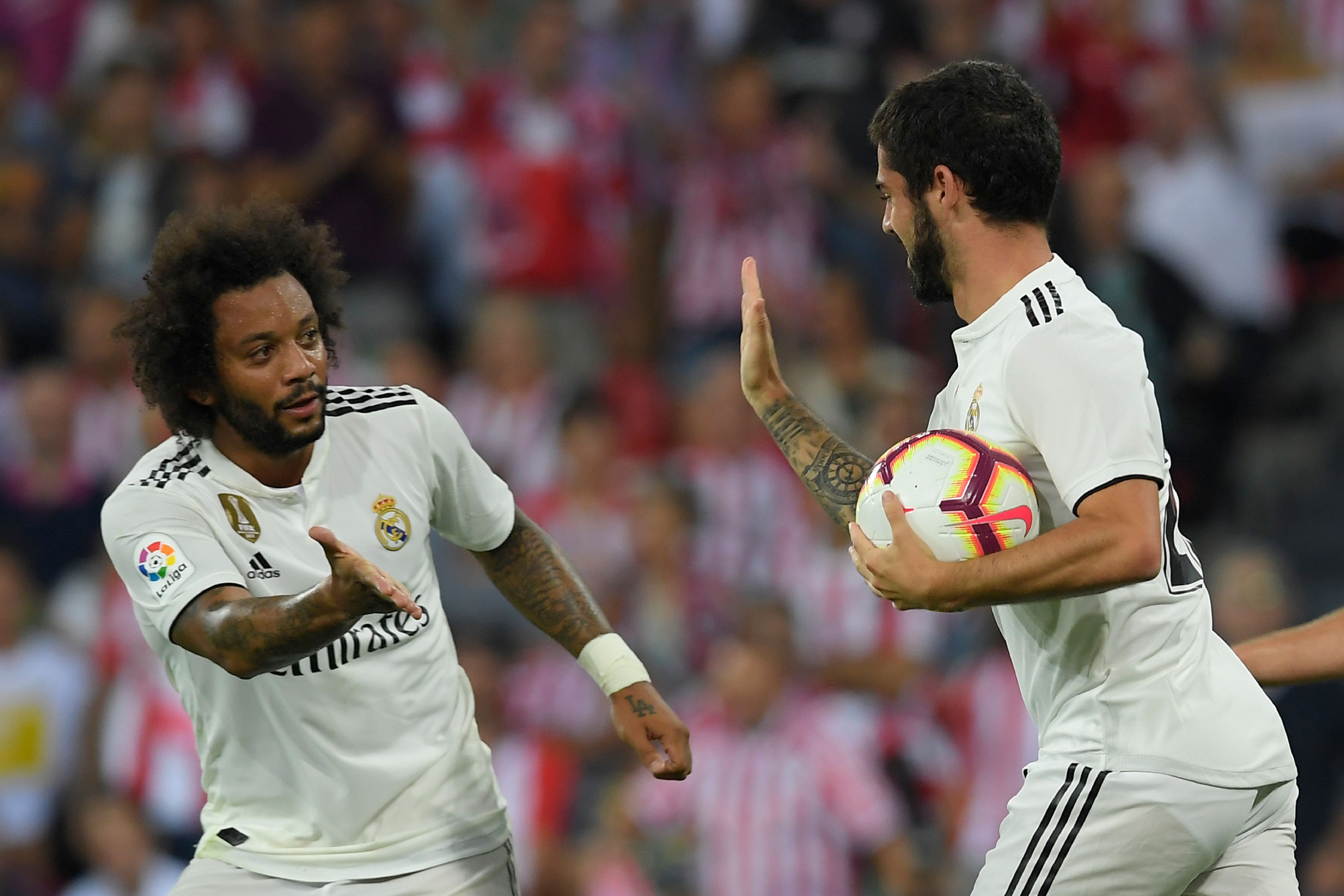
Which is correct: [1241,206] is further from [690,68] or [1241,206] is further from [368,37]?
[368,37]

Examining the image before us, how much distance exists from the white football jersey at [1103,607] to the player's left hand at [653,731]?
0.93 metres

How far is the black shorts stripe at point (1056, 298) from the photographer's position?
11.3 ft

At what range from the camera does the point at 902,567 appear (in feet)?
10.8

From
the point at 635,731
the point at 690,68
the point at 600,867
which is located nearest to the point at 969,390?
the point at 635,731

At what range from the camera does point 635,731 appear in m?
4.18

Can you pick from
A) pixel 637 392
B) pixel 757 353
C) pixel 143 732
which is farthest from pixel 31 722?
pixel 757 353

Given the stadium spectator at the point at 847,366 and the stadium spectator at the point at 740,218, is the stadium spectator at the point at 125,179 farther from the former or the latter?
the stadium spectator at the point at 847,366

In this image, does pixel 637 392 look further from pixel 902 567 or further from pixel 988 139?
pixel 902 567

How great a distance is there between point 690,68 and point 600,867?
5213mm

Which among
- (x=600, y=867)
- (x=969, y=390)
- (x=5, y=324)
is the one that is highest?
(x=5, y=324)

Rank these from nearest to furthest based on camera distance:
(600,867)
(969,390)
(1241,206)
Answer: (969,390) → (600,867) → (1241,206)

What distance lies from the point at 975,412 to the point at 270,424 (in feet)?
5.23

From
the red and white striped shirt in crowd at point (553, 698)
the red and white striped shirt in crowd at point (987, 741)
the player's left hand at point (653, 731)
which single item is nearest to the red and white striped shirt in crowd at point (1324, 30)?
the red and white striped shirt in crowd at point (987, 741)

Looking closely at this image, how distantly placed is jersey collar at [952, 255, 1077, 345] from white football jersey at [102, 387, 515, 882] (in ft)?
4.61
